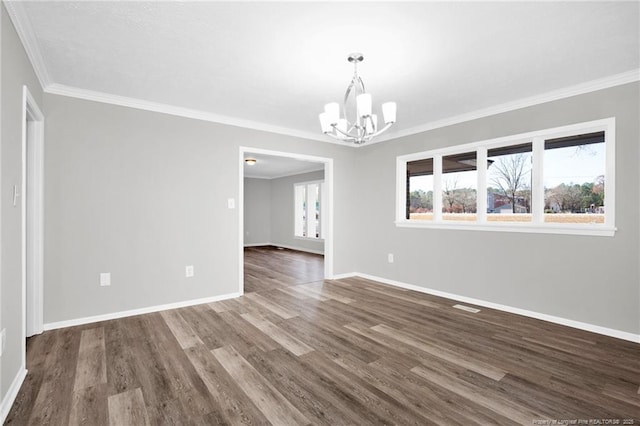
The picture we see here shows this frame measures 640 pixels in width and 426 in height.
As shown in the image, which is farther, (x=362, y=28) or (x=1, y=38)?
(x=362, y=28)

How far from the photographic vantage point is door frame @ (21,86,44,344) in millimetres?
2902

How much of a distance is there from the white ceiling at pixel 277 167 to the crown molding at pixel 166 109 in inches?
95.7

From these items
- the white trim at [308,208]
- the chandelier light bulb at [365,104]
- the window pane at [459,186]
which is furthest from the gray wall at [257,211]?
the chandelier light bulb at [365,104]

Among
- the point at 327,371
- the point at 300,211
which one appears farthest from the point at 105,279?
the point at 300,211

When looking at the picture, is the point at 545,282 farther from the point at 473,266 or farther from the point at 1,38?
the point at 1,38

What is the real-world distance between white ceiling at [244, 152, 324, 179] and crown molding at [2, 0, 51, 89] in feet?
14.4

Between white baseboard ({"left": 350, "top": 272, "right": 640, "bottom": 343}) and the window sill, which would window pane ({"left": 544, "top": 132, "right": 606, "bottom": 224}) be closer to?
the window sill

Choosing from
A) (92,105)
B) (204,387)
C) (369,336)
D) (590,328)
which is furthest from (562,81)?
(92,105)

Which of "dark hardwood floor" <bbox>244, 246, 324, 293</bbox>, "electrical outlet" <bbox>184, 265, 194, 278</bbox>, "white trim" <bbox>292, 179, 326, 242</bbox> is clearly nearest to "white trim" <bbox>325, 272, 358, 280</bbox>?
"dark hardwood floor" <bbox>244, 246, 324, 293</bbox>

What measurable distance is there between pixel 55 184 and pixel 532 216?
5035 mm

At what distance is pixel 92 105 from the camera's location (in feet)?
10.8

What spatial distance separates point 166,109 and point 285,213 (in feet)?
20.7

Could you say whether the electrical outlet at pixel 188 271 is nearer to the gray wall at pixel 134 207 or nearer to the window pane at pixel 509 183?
the gray wall at pixel 134 207

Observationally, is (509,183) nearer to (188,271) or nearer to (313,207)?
→ (188,271)
